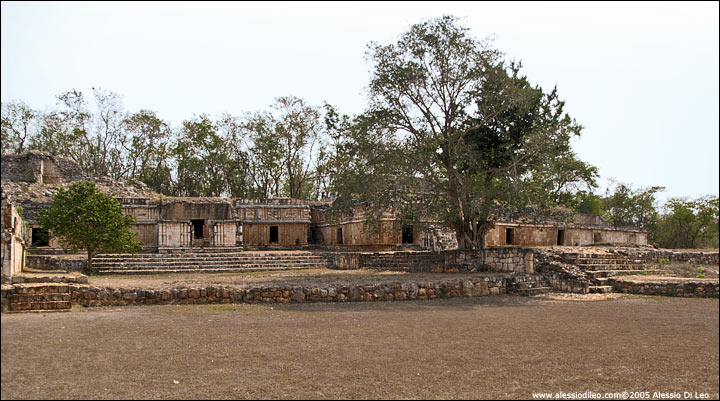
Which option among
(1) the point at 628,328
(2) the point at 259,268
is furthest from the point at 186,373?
(2) the point at 259,268

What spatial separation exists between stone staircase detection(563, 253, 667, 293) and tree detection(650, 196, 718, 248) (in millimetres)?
13671

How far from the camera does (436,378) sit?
18.6 ft

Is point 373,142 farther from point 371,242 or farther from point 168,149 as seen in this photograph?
point 168,149

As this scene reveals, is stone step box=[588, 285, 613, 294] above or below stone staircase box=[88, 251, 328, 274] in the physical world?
below

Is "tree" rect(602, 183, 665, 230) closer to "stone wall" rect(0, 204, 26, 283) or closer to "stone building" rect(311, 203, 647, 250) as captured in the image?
"stone building" rect(311, 203, 647, 250)

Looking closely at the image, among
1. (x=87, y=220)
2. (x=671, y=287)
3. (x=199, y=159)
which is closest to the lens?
(x=671, y=287)

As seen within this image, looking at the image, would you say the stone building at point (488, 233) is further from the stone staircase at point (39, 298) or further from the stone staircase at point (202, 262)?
the stone staircase at point (39, 298)

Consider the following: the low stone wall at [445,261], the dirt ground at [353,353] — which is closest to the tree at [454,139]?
the low stone wall at [445,261]

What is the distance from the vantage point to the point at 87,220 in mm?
16812

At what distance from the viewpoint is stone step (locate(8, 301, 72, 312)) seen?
9758 millimetres

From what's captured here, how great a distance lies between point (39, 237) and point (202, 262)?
371 inches

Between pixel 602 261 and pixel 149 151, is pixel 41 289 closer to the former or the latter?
pixel 602 261

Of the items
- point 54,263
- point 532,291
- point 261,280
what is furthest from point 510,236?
point 54,263

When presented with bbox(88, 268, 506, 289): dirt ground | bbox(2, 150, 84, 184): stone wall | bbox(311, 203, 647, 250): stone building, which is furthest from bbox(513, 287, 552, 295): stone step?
bbox(2, 150, 84, 184): stone wall
